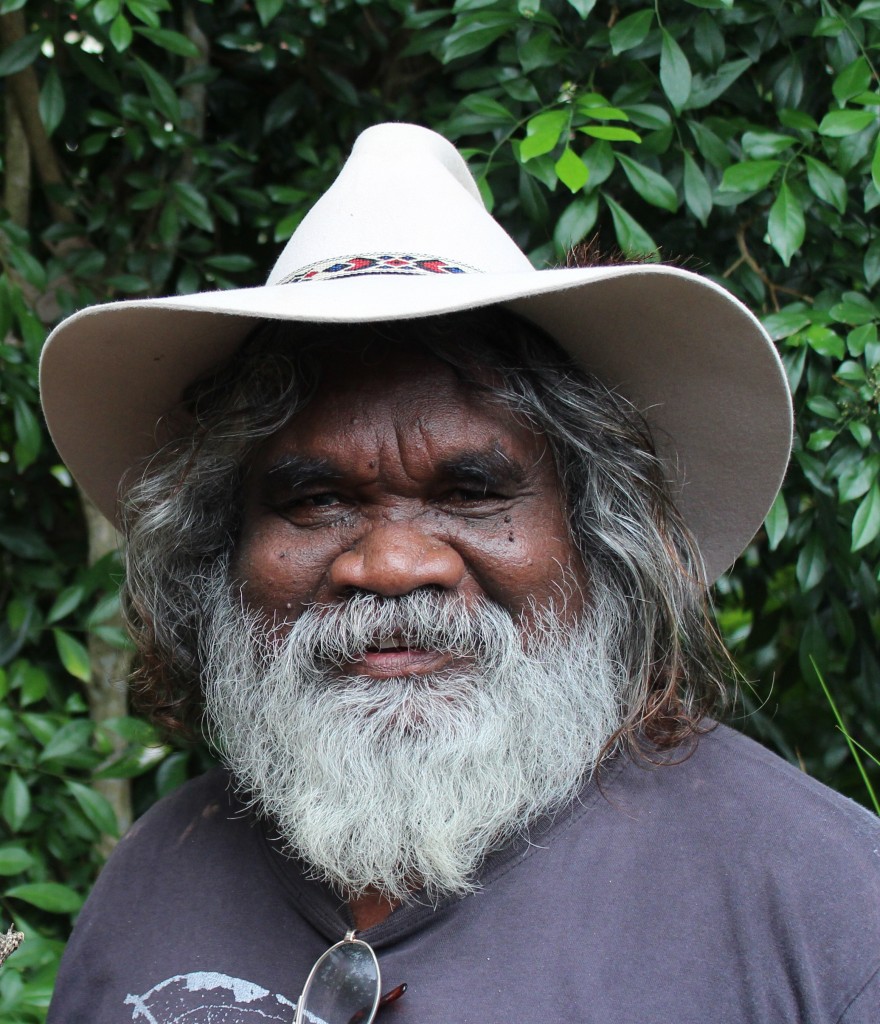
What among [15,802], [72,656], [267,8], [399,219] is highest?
[267,8]

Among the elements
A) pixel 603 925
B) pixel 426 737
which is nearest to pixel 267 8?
pixel 426 737

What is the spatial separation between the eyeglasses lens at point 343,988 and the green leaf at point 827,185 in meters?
1.36

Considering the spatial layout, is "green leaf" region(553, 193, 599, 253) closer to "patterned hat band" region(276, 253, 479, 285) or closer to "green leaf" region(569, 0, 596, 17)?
"green leaf" region(569, 0, 596, 17)

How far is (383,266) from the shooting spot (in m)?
1.42

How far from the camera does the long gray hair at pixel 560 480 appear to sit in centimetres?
149

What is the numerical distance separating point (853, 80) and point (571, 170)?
1.58 ft

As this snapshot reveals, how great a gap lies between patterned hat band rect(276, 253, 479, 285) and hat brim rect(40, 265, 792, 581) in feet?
0.13

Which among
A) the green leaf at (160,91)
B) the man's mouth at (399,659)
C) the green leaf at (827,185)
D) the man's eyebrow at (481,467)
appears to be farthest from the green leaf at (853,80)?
the green leaf at (160,91)

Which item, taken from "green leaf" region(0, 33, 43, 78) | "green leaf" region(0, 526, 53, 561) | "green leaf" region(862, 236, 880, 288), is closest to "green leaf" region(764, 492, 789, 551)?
"green leaf" region(862, 236, 880, 288)

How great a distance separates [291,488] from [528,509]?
13.1 inches

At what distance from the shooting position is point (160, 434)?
1.76 metres

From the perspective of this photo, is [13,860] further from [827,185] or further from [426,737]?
[827,185]

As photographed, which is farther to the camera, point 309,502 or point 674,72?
point 674,72

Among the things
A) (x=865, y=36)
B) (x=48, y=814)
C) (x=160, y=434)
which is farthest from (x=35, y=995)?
(x=865, y=36)
